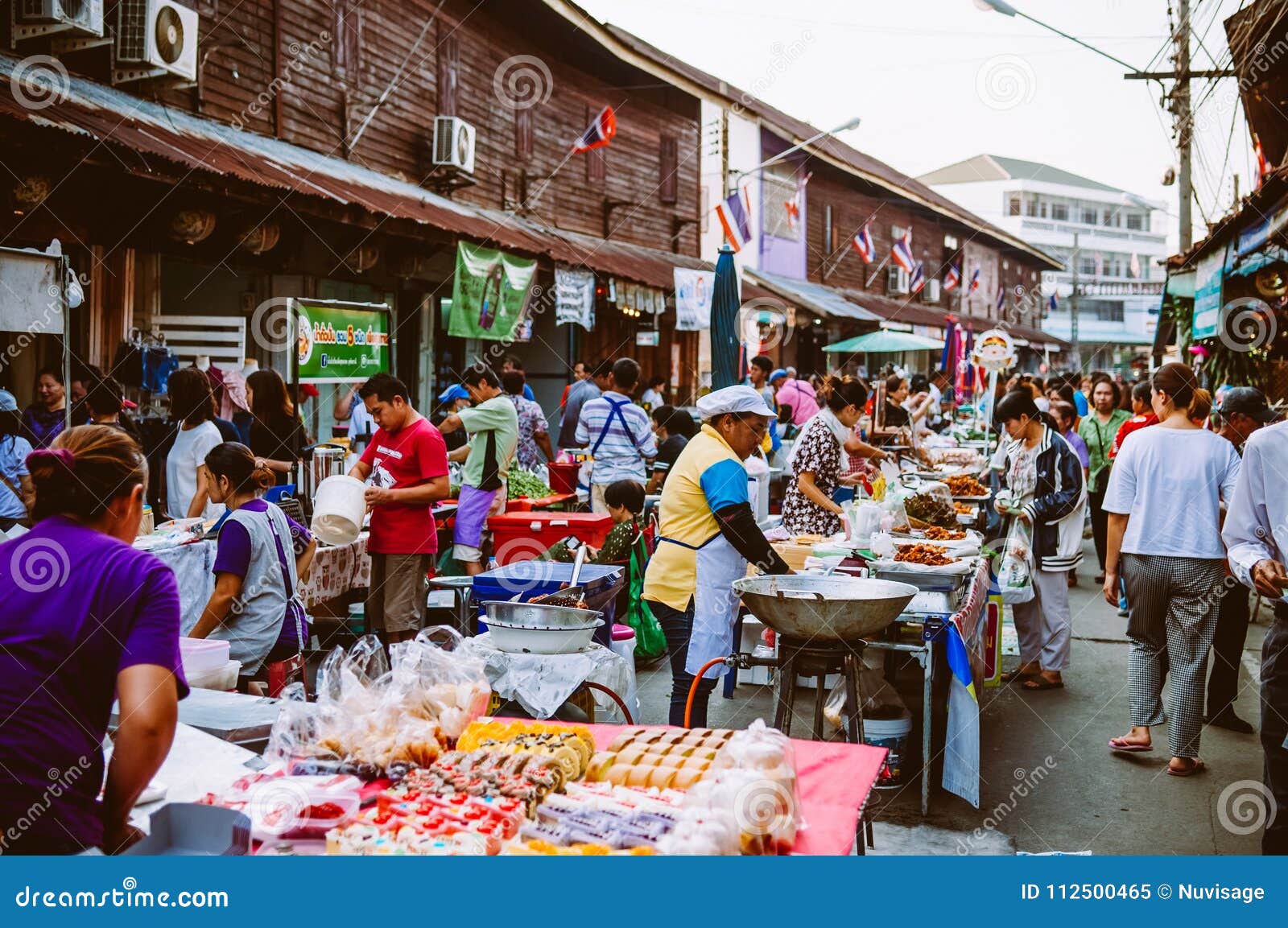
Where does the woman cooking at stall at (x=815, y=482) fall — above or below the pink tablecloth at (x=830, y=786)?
above

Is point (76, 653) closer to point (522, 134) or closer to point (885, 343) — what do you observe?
point (522, 134)

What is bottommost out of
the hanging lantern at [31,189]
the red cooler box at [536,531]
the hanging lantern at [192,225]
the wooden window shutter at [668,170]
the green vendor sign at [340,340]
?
the red cooler box at [536,531]

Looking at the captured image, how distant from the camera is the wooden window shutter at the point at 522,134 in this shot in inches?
685

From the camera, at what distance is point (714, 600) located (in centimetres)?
536

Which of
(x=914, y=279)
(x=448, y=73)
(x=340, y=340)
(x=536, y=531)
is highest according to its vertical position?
(x=448, y=73)

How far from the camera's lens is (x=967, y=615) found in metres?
5.77

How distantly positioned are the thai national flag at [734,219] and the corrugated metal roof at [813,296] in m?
6.34

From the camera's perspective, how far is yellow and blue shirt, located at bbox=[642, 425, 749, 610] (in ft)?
16.9

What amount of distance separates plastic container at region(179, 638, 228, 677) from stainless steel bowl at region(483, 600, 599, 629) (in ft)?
4.00

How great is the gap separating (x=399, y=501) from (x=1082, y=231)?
85233 mm

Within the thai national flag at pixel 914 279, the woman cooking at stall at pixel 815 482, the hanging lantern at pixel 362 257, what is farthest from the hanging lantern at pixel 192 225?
the thai national flag at pixel 914 279

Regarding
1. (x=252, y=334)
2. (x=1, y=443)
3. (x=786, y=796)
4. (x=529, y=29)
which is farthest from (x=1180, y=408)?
(x=529, y=29)

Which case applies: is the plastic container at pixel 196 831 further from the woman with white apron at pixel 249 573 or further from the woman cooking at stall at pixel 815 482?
the woman cooking at stall at pixel 815 482

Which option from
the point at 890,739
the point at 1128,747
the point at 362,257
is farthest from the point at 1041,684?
the point at 362,257
